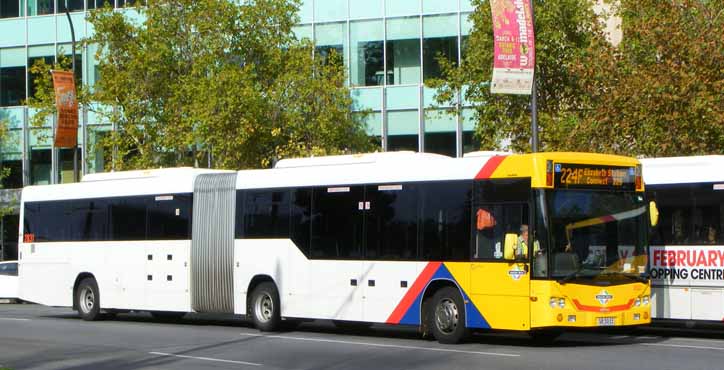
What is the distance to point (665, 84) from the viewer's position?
2762 centimetres

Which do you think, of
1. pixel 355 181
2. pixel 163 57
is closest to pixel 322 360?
pixel 355 181

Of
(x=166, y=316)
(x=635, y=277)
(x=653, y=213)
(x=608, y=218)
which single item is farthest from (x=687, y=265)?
(x=166, y=316)

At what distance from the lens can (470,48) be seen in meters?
33.5

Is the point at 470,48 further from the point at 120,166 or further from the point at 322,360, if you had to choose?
the point at 322,360

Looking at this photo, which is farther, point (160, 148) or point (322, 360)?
point (160, 148)

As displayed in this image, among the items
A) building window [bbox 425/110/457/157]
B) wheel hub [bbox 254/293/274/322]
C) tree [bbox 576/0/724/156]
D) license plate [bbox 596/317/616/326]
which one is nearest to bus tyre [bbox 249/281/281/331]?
wheel hub [bbox 254/293/274/322]

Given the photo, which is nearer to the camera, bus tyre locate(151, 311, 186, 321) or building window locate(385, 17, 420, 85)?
bus tyre locate(151, 311, 186, 321)

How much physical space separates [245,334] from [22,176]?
33.5 m

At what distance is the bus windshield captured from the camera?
18.0 metres

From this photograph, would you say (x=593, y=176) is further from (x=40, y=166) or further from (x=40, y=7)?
(x=40, y=7)

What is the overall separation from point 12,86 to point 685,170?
3833cm

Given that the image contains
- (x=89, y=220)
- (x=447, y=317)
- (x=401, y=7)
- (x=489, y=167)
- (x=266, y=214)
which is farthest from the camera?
(x=401, y=7)

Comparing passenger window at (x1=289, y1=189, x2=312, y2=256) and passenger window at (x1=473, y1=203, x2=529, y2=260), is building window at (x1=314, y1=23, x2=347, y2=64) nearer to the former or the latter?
passenger window at (x1=289, y1=189, x2=312, y2=256)

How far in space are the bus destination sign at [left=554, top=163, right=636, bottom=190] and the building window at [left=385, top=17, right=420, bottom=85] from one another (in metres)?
26.7
